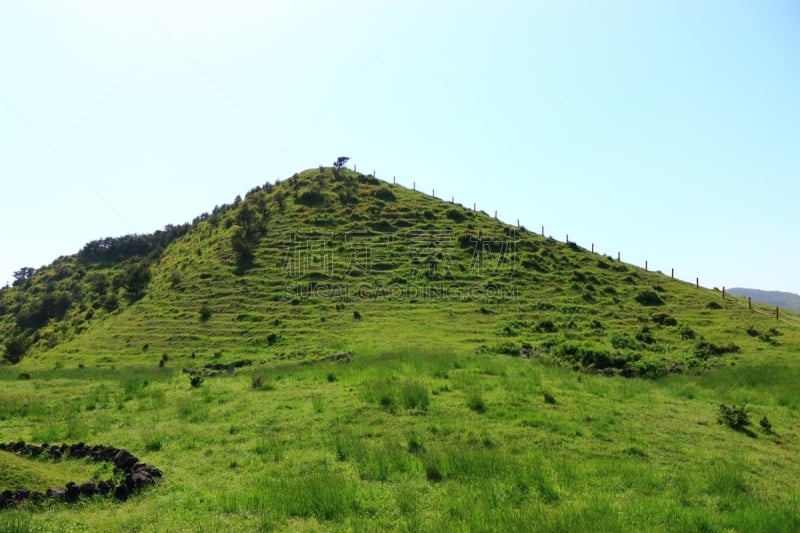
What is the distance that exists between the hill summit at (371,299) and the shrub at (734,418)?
9309 mm

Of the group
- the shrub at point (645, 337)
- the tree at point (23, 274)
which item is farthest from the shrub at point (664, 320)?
the tree at point (23, 274)

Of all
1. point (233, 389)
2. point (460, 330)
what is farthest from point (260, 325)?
point (233, 389)

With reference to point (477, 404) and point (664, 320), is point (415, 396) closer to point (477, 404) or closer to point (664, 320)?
point (477, 404)

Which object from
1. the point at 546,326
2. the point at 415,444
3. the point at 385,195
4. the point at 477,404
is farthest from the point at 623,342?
the point at 385,195

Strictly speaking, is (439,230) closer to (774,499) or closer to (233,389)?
(233,389)

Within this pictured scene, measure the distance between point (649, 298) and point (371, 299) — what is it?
26.1m

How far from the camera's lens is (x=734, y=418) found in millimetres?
18188

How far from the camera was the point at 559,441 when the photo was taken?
47.8 feet

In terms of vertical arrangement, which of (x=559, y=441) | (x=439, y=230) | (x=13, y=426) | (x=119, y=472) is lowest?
(x=13, y=426)

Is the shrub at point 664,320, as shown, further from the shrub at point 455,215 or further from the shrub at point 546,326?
the shrub at point 455,215

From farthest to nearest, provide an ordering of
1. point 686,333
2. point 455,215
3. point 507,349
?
point 455,215 → point 686,333 → point 507,349

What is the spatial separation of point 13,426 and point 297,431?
1061cm

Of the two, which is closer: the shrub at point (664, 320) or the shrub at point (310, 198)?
the shrub at point (664, 320)

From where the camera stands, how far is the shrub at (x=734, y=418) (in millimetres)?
17906
